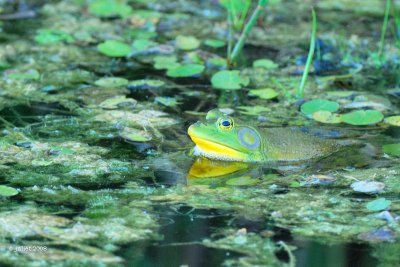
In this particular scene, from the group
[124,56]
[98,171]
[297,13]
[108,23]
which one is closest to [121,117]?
[98,171]

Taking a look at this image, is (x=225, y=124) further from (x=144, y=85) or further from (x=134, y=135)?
(x=144, y=85)

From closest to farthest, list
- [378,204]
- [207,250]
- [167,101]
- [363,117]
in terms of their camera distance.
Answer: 1. [207,250]
2. [378,204]
3. [363,117]
4. [167,101]

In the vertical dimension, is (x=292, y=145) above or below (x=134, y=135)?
above

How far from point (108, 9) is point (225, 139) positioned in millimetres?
3070

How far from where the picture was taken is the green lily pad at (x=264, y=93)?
5.28 m

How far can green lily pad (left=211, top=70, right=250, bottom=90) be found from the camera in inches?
212

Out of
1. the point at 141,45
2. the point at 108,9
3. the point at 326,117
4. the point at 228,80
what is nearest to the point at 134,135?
the point at 228,80

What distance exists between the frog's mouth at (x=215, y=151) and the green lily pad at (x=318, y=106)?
842 mm

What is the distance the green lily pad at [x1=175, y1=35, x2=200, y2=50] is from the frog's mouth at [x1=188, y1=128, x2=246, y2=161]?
1.95 m

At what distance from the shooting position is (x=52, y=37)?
A: 20.5 ft

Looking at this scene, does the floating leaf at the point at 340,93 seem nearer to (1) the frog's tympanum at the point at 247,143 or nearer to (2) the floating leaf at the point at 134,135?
(1) the frog's tympanum at the point at 247,143

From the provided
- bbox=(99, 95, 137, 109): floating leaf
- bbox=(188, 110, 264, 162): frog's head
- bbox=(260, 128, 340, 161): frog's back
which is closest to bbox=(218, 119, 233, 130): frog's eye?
bbox=(188, 110, 264, 162): frog's head

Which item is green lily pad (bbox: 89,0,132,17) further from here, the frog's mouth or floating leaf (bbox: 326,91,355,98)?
the frog's mouth

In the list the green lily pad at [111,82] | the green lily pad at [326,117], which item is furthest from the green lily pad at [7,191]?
the green lily pad at [326,117]
